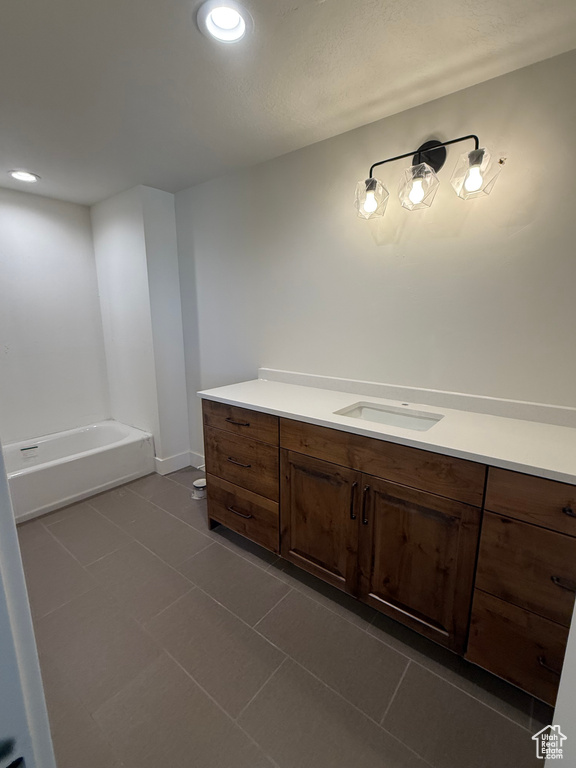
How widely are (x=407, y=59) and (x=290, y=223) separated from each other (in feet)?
3.02

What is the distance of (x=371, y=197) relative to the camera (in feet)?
5.30

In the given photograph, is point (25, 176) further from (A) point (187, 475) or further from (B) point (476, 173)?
(B) point (476, 173)

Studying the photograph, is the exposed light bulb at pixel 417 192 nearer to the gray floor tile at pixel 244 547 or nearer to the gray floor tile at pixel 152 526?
the gray floor tile at pixel 244 547

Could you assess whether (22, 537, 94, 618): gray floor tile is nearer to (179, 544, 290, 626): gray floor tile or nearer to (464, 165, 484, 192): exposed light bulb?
(179, 544, 290, 626): gray floor tile

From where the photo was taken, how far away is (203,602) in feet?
5.32

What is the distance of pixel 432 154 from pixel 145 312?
85.5 inches

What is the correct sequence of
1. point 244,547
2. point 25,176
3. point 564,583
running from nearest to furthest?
point 564,583
point 244,547
point 25,176

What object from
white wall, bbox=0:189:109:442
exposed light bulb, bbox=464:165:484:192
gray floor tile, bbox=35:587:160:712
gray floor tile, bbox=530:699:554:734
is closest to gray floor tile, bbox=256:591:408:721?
gray floor tile, bbox=530:699:554:734

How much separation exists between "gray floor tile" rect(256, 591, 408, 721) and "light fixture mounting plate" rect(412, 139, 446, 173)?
6.78 ft

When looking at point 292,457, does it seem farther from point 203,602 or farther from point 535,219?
point 535,219

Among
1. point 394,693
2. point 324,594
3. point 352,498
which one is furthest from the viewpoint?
point 324,594

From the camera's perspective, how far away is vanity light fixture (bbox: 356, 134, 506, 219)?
1362 mm

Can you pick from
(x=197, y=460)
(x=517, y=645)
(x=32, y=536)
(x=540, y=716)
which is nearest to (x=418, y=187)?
Answer: (x=517, y=645)

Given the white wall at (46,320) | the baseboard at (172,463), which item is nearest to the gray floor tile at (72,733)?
the baseboard at (172,463)
